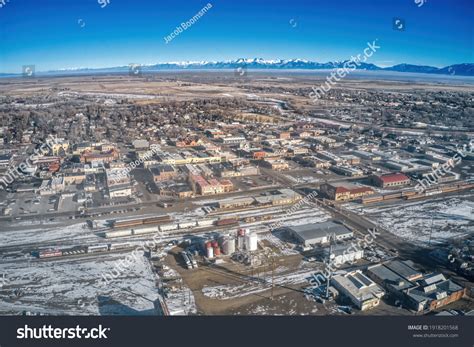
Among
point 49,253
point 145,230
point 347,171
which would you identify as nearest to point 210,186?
point 145,230

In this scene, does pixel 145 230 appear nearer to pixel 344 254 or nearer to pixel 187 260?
pixel 187 260

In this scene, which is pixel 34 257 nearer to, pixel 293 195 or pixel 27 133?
pixel 293 195

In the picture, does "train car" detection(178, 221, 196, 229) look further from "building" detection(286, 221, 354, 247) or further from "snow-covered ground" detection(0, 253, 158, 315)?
"building" detection(286, 221, 354, 247)

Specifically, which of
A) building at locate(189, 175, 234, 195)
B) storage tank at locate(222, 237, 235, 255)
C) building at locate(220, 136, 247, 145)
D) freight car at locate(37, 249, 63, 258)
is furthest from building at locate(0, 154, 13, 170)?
storage tank at locate(222, 237, 235, 255)

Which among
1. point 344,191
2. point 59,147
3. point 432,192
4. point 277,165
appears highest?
point 59,147

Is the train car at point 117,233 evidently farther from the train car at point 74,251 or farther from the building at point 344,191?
the building at point 344,191

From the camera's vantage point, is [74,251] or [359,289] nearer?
[359,289]

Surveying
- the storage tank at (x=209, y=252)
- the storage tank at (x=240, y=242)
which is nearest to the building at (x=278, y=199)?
the storage tank at (x=240, y=242)
